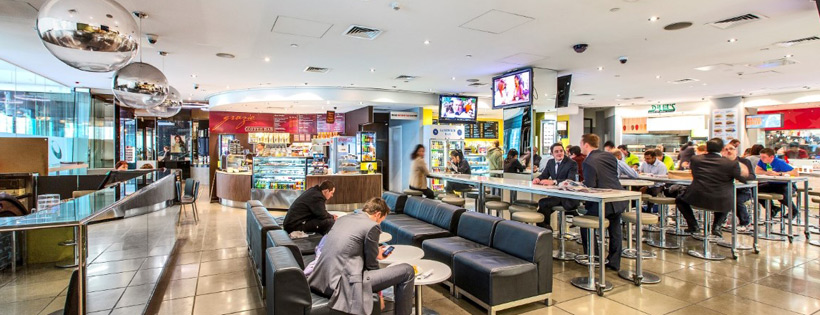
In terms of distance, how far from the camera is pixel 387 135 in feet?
43.4

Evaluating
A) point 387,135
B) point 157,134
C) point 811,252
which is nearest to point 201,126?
point 157,134

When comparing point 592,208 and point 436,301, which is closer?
point 436,301

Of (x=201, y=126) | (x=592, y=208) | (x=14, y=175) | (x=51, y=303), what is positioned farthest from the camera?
(x=201, y=126)

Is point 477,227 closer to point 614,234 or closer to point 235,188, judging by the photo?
point 614,234

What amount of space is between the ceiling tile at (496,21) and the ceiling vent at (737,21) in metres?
2.40

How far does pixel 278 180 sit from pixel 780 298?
8.98 metres

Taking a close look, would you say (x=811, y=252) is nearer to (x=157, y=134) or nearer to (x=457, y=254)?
(x=457, y=254)

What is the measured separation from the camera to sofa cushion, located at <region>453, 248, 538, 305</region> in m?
3.59

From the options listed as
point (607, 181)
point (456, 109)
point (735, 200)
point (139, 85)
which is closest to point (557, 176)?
point (607, 181)

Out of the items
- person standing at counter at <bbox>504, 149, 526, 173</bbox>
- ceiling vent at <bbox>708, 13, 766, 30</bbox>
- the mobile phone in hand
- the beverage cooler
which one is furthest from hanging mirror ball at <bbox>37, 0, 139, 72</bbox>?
the beverage cooler

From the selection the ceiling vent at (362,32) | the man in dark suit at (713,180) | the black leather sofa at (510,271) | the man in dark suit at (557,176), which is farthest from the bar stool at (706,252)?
the ceiling vent at (362,32)

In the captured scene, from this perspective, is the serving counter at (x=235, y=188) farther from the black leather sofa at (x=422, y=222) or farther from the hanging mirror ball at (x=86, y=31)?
the hanging mirror ball at (x=86, y=31)

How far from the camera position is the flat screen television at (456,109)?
10.5m

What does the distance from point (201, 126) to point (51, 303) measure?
16720mm
